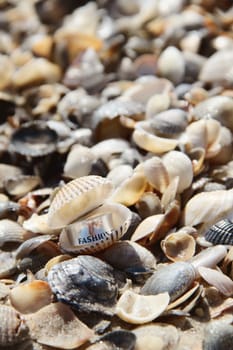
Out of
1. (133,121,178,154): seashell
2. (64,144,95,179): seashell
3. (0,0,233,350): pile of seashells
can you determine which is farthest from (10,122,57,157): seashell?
(133,121,178,154): seashell

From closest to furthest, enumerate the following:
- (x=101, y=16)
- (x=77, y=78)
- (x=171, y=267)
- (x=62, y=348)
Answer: (x=62, y=348), (x=171, y=267), (x=77, y=78), (x=101, y=16)

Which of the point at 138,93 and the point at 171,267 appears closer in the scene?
the point at 171,267

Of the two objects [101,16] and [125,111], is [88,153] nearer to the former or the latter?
[125,111]

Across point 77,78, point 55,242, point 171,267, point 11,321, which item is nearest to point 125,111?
point 77,78

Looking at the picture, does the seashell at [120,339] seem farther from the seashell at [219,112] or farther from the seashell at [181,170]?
the seashell at [219,112]

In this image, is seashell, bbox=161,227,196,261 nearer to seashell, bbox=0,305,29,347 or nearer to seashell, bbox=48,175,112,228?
seashell, bbox=48,175,112,228

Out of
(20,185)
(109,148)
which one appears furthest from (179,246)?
(20,185)
